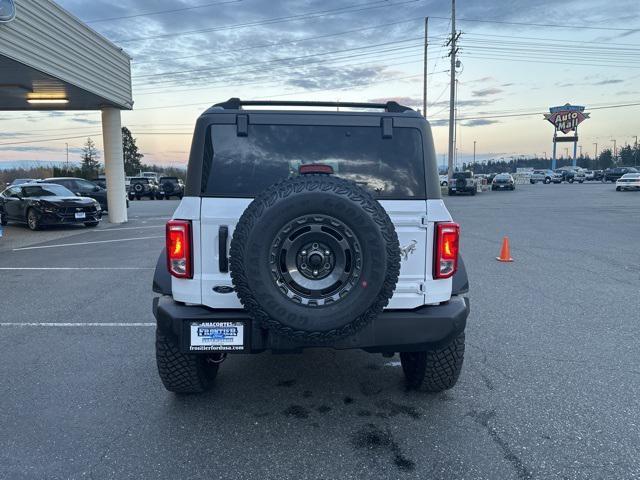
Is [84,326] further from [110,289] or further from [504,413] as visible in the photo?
[504,413]

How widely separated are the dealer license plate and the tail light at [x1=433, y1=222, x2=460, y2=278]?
4.29 feet

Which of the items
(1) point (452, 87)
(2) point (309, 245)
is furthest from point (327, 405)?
(1) point (452, 87)

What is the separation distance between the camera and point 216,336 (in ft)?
10.0

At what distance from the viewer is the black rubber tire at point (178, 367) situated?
137 inches

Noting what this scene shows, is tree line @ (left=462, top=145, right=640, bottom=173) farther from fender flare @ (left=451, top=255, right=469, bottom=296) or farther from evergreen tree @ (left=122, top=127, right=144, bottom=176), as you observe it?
fender flare @ (left=451, top=255, right=469, bottom=296)

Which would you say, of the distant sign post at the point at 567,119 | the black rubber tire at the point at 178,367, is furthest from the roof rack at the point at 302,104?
the distant sign post at the point at 567,119

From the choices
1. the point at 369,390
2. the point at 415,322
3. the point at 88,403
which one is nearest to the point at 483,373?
the point at 369,390

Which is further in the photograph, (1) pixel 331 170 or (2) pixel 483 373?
(2) pixel 483 373

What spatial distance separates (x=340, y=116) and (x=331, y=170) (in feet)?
1.22

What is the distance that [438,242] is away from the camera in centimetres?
318

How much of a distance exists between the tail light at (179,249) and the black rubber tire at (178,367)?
561mm

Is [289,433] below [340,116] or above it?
below

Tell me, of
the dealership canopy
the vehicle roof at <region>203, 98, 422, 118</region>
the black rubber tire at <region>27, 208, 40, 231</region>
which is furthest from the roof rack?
the black rubber tire at <region>27, 208, 40, 231</region>

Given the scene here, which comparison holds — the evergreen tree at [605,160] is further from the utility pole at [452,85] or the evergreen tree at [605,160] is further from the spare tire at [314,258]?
the spare tire at [314,258]
